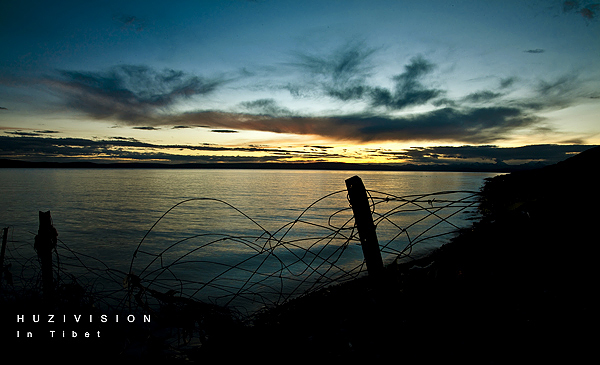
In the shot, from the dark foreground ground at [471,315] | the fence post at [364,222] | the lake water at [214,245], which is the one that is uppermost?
the fence post at [364,222]

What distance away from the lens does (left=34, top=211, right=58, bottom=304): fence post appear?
191 inches

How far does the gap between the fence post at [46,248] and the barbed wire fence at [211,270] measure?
13 centimetres

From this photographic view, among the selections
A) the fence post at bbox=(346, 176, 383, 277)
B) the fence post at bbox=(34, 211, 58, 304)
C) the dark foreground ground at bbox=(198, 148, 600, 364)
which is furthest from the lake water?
the fence post at bbox=(346, 176, 383, 277)

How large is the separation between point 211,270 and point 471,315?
980cm

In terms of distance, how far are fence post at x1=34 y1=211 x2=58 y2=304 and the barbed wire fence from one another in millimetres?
129

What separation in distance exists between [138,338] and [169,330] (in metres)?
0.99

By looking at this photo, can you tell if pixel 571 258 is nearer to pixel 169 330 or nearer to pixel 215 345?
pixel 215 345

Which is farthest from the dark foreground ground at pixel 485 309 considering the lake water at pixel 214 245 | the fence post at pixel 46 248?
the fence post at pixel 46 248

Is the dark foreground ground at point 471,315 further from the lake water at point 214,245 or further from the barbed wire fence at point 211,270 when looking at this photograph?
the lake water at point 214,245

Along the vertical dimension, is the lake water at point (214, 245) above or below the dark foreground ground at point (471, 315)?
below

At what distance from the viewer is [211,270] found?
38.2ft

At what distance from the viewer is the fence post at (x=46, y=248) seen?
15.9 ft

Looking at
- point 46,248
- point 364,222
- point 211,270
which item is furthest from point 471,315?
point 211,270

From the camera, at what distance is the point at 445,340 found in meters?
3.27
